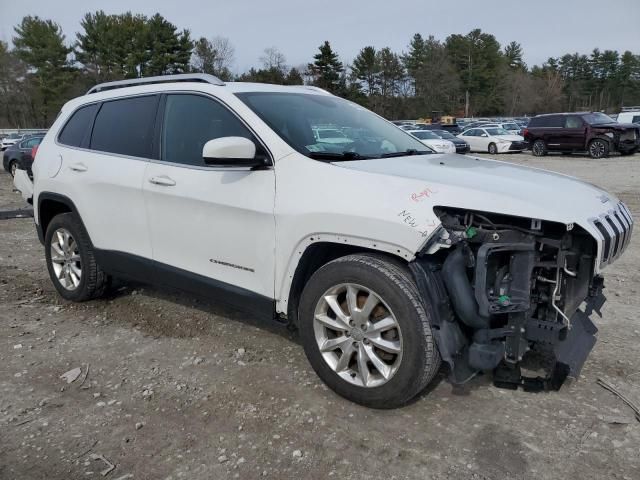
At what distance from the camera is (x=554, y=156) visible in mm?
24719

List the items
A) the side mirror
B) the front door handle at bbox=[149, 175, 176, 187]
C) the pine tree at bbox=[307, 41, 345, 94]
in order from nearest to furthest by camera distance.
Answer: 1. the side mirror
2. the front door handle at bbox=[149, 175, 176, 187]
3. the pine tree at bbox=[307, 41, 345, 94]

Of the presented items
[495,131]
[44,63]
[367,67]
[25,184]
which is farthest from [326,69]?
[25,184]

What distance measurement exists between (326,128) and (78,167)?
222 centimetres

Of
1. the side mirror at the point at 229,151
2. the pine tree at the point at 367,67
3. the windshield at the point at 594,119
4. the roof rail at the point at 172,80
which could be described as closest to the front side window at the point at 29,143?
the roof rail at the point at 172,80

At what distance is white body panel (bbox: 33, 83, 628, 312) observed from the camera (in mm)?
2741

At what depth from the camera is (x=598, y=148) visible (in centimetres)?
2198

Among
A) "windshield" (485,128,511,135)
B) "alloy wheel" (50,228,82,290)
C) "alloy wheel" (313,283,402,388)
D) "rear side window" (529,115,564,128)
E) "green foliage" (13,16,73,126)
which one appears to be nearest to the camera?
"alloy wheel" (313,283,402,388)

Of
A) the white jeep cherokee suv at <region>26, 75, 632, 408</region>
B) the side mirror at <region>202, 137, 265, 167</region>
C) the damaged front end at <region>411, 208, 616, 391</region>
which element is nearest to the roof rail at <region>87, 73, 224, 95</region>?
the white jeep cherokee suv at <region>26, 75, 632, 408</region>

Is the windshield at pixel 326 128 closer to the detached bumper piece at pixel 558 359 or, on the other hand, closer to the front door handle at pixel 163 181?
the front door handle at pixel 163 181

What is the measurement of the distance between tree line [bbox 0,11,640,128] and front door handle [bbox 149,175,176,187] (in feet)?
204

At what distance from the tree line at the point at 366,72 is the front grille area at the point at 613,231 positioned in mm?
63385

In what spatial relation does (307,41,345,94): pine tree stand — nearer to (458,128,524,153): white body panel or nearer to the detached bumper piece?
(458,128,524,153): white body panel

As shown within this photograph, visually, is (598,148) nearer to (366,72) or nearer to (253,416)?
(253,416)

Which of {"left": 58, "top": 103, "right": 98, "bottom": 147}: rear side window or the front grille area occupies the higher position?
{"left": 58, "top": 103, "right": 98, "bottom": 147}: rear side window
